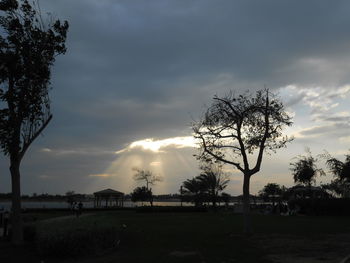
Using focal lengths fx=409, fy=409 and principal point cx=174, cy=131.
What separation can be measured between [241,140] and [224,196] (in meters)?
66.8

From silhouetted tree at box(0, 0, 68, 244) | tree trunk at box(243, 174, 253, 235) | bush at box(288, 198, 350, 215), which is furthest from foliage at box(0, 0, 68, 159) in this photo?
bush at box(288, 198, 350, 215)

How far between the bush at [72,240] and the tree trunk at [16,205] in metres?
2.35

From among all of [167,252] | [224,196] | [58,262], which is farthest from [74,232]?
[224,196]

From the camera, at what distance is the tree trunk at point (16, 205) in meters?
16.9

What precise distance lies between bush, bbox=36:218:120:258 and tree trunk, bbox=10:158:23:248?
235cm

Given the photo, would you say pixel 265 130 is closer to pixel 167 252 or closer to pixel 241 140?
pixel 241 140

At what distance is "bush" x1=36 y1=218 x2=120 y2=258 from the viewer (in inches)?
548

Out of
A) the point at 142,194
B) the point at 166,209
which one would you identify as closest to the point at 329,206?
the point at 166,209

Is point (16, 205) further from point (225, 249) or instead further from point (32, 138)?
point (225, 249)

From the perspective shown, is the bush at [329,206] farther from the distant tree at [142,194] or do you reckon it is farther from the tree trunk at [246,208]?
the distant tree at [142,194]

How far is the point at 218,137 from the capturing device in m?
22.2

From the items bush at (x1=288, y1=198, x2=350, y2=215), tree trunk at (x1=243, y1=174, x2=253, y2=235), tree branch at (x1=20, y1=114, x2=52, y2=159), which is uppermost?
tree branch at (x1=20, y1=114, x2=52, y2=159)

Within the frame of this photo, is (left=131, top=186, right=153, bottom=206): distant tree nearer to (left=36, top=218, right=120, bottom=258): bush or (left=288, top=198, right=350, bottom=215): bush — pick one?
(left=288, top=198, right=350, bottom=215): bush

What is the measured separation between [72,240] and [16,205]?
4.53 metres
